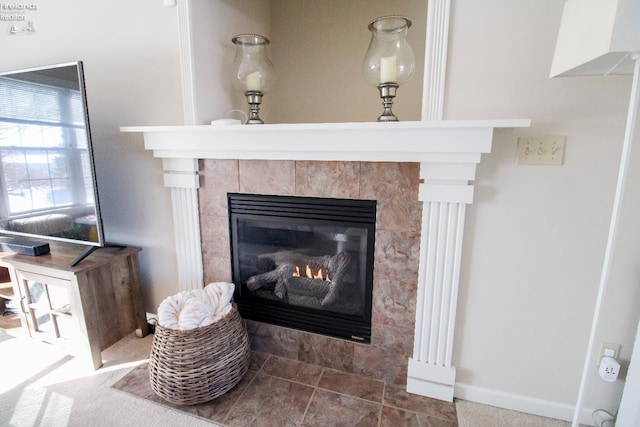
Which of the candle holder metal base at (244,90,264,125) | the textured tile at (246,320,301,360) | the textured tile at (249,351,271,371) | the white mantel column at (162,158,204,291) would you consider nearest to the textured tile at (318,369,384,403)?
the textured tile at (246,320,301,360)

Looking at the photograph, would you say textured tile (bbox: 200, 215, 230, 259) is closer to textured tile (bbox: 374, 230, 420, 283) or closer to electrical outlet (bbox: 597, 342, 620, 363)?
textured tile (bbox: 374, 230, 420, 283)

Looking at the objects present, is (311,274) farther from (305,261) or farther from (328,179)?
(328,179)

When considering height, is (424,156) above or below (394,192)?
above

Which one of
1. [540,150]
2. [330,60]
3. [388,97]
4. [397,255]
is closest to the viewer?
[540,150]

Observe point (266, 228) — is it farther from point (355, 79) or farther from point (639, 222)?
point (639, 222)

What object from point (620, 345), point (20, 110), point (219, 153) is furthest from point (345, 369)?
point (20, 110)

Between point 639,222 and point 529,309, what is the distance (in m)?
0.50

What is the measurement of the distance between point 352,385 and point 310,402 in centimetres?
23

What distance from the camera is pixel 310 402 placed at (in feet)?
4.69

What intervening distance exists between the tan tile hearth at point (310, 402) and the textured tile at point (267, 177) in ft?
3.10

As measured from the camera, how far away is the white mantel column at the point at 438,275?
49.4 inches

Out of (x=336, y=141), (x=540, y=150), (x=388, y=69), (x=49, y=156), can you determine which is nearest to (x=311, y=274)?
(x=336, y=141)

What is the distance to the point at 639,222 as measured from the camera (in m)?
1.13

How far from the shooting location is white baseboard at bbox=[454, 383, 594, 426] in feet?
4.34
